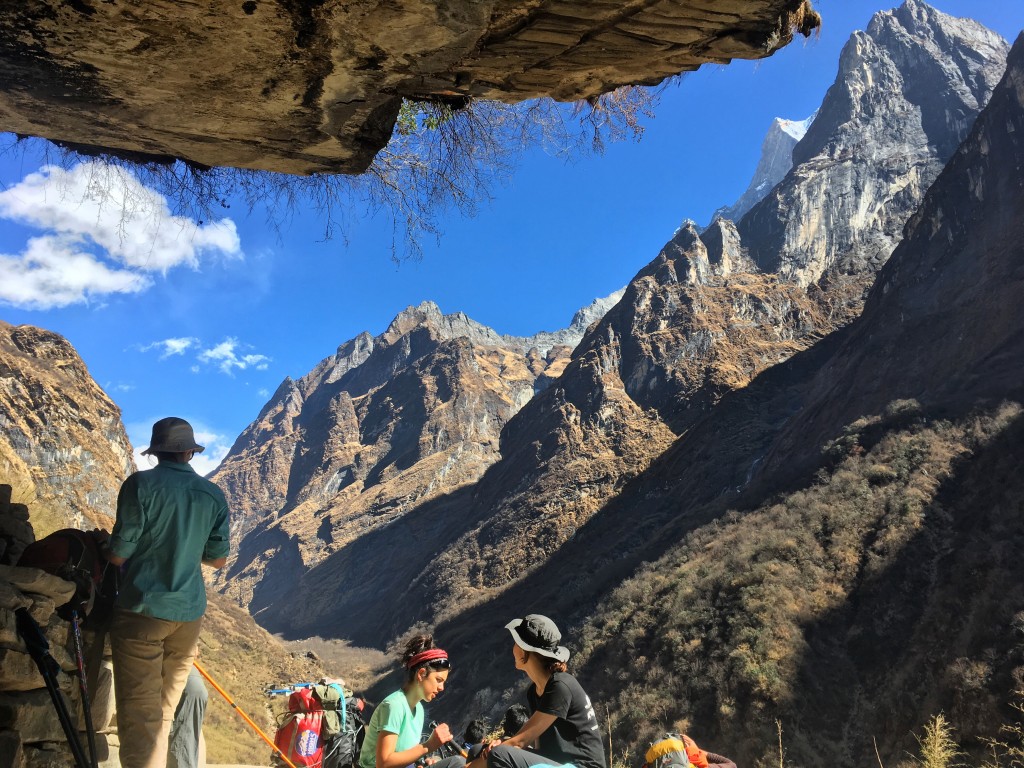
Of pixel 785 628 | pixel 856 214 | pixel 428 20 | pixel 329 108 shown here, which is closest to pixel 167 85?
pixel 329 108

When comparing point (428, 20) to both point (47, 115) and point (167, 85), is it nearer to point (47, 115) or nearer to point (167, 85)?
point (167, 85)

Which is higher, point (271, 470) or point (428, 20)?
point (271, 470)

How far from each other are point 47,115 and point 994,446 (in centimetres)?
3121

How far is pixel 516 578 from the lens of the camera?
5241cm

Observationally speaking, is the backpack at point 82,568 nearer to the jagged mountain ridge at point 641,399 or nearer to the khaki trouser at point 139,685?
the khaki trouser at point 139,685

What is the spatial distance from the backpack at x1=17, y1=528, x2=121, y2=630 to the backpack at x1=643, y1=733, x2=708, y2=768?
117 inches

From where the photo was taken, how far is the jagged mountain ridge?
5597cm

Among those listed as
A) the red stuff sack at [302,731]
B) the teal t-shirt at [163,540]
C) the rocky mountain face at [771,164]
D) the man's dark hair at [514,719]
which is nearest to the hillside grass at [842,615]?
the red stuff sack at [302,731]

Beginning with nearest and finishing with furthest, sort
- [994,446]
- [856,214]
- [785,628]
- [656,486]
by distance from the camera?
1. [785,628]
2. [994,446]
3. [656,486]
4. [856,214]

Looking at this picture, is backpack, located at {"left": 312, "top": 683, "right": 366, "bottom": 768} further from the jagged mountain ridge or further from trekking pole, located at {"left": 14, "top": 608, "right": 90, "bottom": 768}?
the jagged mountain ridge

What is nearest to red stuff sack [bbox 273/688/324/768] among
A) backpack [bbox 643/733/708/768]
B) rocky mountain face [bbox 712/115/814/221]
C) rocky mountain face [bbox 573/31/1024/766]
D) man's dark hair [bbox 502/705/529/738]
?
man's dark hair [bbox 502/705/529/738]

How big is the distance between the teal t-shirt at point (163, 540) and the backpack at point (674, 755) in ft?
8.82

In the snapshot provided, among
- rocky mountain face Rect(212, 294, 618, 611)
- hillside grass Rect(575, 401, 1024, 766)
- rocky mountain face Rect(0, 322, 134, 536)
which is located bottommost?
hillside grass Rect(575, 401, 1024, 766)

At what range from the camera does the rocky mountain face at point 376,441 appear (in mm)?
93125
